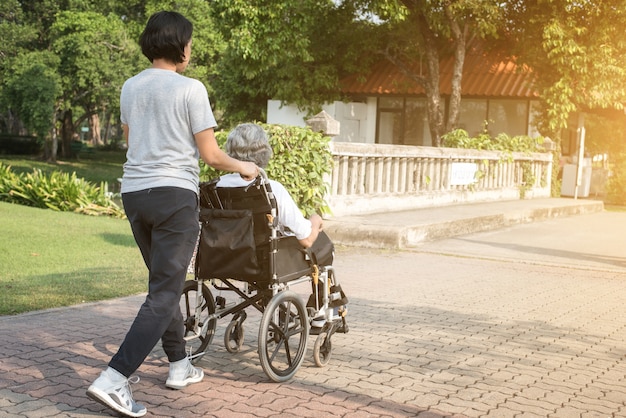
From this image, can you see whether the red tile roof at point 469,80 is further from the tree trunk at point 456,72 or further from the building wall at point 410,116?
the tree trunk at point 456,72

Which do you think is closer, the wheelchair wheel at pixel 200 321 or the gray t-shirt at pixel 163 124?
the gray t-shirt at pixel 163 124

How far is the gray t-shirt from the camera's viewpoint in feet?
13.9

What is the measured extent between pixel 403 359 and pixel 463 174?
1406 centimetres

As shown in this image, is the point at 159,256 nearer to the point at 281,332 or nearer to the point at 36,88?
the point at 281,332

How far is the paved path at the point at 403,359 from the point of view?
14.8ft

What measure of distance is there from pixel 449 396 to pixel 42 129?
35.4m

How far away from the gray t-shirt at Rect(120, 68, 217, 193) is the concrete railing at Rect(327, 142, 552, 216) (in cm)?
916

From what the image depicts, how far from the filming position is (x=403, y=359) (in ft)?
18.6

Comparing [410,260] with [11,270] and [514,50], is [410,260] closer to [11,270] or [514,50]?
[11,270]

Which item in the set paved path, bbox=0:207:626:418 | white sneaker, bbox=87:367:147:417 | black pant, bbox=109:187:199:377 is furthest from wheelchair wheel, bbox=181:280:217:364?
white sneaker, bbox=87:367:147:417

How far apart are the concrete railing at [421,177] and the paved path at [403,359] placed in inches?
183

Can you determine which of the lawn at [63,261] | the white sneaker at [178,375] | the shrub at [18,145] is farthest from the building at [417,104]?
the white sneaker at [178,375]

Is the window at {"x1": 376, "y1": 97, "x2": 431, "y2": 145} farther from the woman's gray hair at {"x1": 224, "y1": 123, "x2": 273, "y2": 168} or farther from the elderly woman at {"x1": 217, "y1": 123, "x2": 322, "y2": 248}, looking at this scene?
the woman's gray hair at {"x1": 224, "y1": 123, "x2": 273, "y2": 168}

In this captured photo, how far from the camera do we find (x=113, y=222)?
14766 mm
